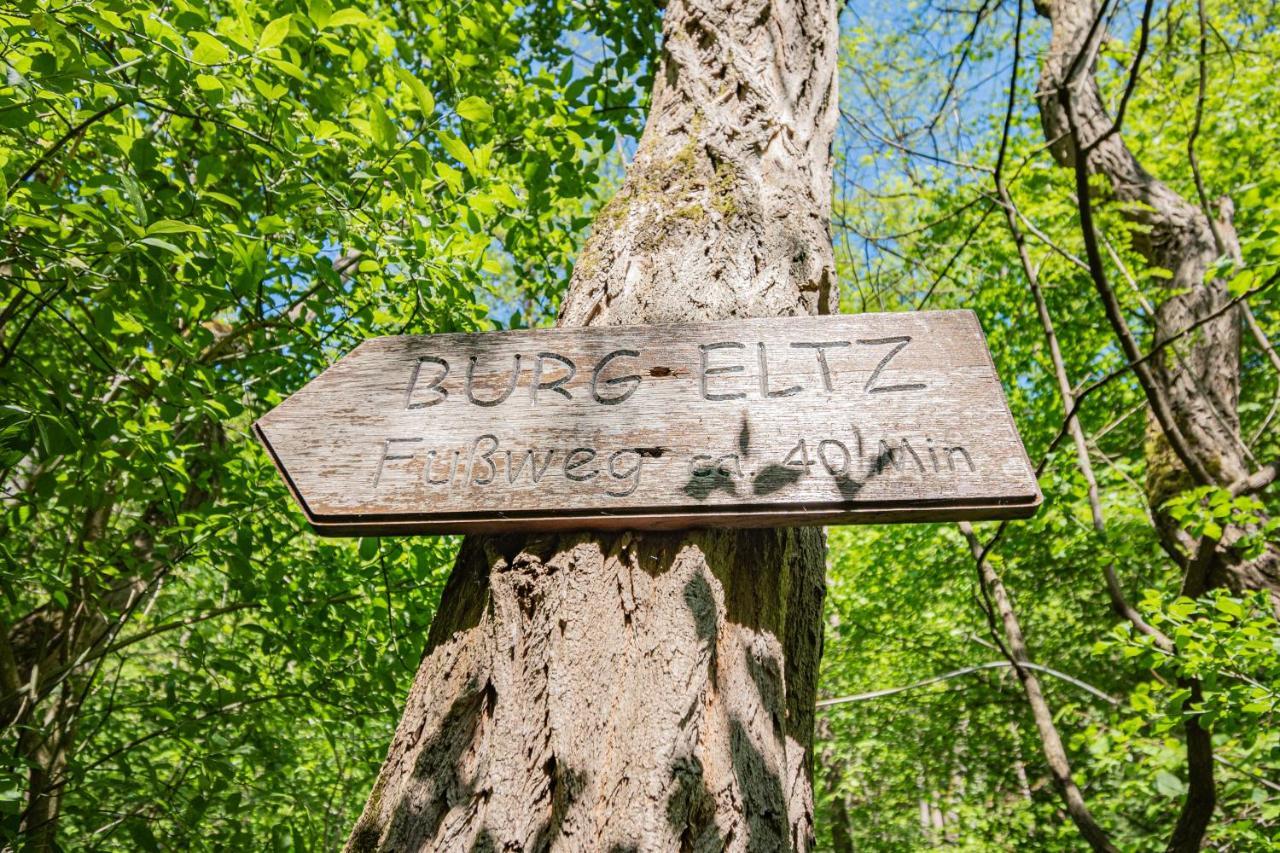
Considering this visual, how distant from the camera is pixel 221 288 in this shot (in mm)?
2248

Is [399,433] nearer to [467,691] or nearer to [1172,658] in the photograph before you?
[467,691]

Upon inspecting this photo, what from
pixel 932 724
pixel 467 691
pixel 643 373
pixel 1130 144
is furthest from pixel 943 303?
pixel 467 691

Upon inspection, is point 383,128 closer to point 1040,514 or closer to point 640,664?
point 640,664

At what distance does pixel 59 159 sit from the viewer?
2.37 m

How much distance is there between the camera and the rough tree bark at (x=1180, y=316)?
378 centimetres

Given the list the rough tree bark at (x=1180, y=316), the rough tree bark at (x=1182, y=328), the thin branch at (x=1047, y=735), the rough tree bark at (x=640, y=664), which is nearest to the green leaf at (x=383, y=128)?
the rough tree bark at (x=640, y=664)


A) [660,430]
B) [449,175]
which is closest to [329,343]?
[449,175]

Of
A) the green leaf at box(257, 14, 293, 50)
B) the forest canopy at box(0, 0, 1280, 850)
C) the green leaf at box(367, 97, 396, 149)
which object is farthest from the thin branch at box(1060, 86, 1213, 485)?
the green leaf at box(257, 14, 293, 50)

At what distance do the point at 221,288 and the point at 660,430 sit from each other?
5.79 feet

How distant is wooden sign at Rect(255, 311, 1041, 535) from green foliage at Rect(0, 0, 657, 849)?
69 centimetres

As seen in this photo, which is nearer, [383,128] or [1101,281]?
[383,128]

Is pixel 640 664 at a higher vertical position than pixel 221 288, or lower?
lower

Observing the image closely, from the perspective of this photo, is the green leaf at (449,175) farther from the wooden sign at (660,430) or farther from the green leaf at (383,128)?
the wooden sign at (660,430)

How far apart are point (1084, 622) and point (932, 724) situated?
198 centimetres
